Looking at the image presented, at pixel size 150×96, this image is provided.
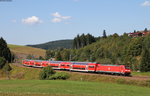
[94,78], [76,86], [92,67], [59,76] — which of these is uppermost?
[92,67]

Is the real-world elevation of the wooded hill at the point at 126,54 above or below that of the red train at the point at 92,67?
above

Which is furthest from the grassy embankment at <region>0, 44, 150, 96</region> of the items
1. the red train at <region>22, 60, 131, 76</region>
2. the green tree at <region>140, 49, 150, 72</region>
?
the green tree at <region>140, 49, 150, 72</region>

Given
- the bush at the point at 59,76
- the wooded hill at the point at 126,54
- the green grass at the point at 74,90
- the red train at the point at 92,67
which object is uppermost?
the wooded hill at the point at 126,54

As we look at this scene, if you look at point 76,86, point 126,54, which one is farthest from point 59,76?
point 126,54

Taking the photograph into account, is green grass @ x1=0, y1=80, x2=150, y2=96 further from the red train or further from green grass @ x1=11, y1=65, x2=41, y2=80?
green grass @ x1=11, y1=65, x2=41, y2=80

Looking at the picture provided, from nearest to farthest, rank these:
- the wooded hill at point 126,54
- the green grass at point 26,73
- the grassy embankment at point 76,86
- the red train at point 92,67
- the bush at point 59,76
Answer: the grassy embankment at point 76,86, the red train at point 92,67, the bush at point 59,76, the wooded hill at point 126,54, the green grass at point 26,73

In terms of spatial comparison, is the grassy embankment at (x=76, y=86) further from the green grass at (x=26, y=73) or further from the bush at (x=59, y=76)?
the bush at (x=59, y=76)

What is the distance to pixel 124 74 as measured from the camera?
6388cm

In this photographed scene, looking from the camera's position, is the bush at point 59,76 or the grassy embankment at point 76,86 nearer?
the grassy embankment at point 76,86

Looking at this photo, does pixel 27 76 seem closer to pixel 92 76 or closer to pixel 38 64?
pixel 38 64

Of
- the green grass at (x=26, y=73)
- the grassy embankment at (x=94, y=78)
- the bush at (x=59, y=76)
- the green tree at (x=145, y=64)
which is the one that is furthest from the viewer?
the green grass at (x=26, y=73)

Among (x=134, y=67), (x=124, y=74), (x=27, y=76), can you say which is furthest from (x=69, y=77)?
(x=134, y=67)

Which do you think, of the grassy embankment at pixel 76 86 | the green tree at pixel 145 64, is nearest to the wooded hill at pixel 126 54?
the green tree at pixel 145 64

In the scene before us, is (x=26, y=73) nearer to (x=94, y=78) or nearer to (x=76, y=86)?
(x=94, y=78)
